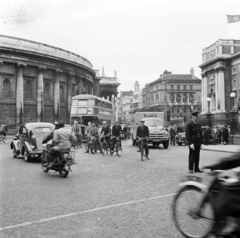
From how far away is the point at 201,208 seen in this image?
14.9 ft

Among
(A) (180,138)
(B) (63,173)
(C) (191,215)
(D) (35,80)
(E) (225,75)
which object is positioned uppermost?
(E) (225,75)

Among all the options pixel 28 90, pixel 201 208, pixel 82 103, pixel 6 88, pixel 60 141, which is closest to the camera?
pixel 201 208

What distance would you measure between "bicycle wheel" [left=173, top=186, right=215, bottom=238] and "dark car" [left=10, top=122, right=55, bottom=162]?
10.9 metres

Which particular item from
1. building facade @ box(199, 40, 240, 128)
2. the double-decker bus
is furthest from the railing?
building facade @ box(199, 40, 240, 128)

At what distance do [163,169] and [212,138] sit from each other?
65.5ft

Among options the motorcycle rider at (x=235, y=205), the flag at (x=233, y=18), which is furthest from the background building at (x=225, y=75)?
the motorcycle rider at (x=235, y=205)

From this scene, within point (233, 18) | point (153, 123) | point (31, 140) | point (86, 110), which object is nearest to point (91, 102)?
point (86, 110)

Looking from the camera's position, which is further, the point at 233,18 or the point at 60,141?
the point at 233,18

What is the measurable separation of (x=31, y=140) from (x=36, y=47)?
32202 millimetres

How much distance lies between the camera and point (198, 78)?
12275cm

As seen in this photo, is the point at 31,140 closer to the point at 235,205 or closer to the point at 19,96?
the point at 235,205

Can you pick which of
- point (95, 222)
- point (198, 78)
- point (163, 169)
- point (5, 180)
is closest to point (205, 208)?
point (95, 222)

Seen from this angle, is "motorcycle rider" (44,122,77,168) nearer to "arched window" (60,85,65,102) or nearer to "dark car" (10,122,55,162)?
"dark car" (10,122,55,162)

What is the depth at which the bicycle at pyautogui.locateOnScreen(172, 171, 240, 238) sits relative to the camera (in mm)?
4305
